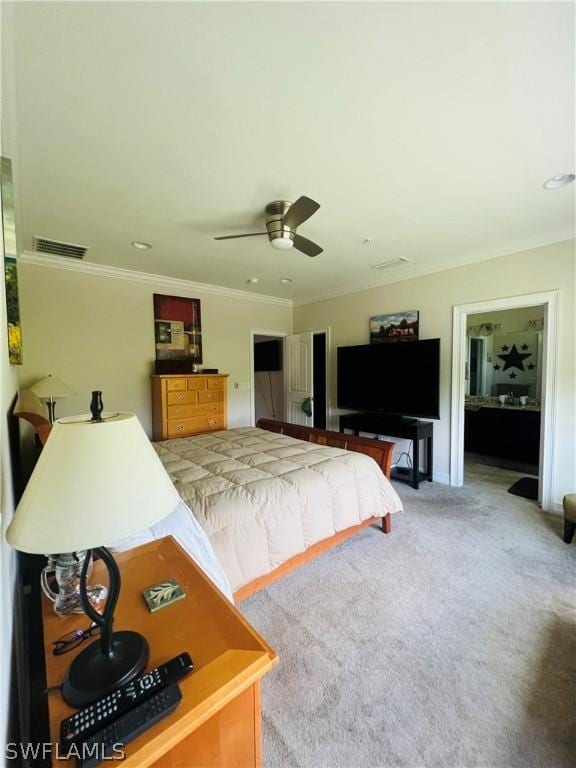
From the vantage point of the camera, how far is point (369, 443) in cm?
299

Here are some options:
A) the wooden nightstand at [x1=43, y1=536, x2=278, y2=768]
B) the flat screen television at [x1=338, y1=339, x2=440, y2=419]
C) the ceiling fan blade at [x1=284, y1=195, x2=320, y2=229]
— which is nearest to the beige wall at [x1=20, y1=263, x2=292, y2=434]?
the flat screen television at [x1=338, y1=339, x2=440, y2=419]

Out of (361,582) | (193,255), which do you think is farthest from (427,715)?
(193,255)

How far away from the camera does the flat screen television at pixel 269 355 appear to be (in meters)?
6.53

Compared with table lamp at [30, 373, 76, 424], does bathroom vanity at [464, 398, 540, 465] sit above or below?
below

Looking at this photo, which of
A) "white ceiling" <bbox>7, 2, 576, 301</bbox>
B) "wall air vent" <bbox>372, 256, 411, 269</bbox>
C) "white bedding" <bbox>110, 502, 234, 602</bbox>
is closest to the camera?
"white ceiling" <bbox>7, 2, 576, 301</bbox>

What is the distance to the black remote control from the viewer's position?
62 cm

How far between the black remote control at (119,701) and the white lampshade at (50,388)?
10.4 feet

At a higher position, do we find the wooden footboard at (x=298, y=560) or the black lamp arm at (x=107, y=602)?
the black lamp arm at (x=107, y=602)

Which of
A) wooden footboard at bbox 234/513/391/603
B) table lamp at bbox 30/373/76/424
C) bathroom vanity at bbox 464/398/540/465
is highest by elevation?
table lamp at bbox 30/373/76/424

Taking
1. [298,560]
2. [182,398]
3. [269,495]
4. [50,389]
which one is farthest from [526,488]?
[50,389]

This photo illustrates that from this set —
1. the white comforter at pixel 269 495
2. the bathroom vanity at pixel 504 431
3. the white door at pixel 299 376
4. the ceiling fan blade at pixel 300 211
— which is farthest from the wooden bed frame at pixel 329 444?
the bathroom vanity at pixel 504 431

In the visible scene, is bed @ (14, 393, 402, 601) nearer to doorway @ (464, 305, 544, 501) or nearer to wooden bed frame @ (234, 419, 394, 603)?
wooden bed frame @ (234, 419, 394, 603)

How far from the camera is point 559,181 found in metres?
2.16

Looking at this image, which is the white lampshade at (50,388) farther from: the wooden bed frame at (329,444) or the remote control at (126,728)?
the remote control at (126,728)
